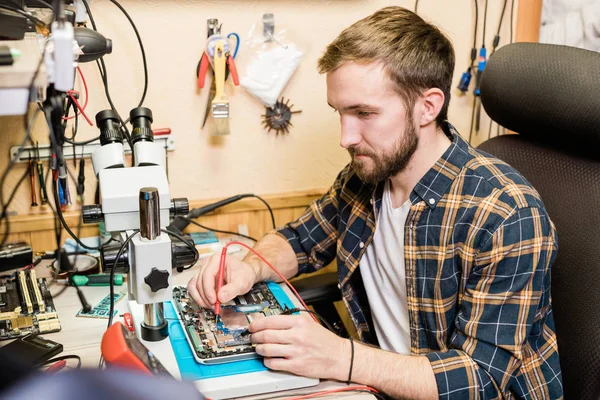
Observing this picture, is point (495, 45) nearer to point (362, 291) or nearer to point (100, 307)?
point (362, 291)

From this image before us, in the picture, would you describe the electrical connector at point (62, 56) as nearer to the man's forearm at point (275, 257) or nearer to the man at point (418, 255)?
the man at point (418, 255)

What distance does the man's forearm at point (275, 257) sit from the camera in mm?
1310

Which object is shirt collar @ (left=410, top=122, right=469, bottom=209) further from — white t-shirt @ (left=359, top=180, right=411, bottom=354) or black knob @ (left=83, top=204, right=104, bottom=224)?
black knob @ (left=83, top=204, right=104, bottom=224)

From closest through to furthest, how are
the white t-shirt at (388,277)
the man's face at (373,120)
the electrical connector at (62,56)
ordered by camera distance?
the electrical connector at (62,56)
the man's face at (373,120)
the white t-shirt at (388,277)

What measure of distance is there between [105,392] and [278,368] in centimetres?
60

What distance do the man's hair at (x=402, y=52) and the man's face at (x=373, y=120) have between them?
2 cm

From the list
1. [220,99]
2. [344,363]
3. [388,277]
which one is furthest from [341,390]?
[220,99]

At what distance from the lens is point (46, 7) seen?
1.01 meters

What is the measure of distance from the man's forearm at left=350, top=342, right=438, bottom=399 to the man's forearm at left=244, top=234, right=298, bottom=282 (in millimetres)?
321

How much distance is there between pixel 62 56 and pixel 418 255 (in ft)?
2.68

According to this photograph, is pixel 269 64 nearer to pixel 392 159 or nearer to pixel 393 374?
pixel 392 159

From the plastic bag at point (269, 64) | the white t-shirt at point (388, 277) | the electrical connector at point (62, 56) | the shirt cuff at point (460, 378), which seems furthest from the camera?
the plastic bag at point (269, 64)

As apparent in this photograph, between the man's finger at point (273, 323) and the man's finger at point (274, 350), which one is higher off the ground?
the man's finger at point (273, 323)

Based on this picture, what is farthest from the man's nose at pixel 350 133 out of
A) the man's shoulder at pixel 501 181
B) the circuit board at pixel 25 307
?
the circuit board at pixel 25 307
